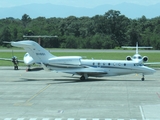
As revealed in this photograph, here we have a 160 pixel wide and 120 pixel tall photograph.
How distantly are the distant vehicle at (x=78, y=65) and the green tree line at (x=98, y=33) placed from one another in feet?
237

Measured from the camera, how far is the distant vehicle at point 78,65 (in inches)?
1700

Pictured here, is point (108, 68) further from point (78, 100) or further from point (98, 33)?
point (98, 33)

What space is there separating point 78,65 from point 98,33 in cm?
9445

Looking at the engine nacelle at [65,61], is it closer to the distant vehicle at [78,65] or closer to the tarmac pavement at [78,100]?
the distant vehicle at [78,65]

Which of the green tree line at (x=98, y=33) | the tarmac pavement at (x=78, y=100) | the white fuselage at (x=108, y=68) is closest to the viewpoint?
the tarmac pavement at (x=78, y=100)

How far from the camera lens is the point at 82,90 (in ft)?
117

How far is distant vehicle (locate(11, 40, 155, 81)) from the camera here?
1700 inches

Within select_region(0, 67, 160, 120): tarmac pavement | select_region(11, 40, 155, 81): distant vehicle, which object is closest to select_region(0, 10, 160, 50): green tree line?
select_region(11, 40, 155, 81): distant vehicle

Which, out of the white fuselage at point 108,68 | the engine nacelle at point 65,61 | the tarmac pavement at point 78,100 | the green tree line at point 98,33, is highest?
the green tree line at point 98,33

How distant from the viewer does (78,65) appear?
43.8 metres

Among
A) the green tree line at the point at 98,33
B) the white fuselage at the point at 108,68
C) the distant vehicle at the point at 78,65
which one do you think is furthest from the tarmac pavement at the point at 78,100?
the green tree line at the point at 98,33

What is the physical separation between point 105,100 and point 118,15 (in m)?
117

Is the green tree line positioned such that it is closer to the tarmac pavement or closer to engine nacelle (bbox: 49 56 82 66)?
engine nacelle (bbox: 49 56 82 66)

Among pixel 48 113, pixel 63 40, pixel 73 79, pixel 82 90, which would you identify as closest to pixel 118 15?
pixel 63 40
